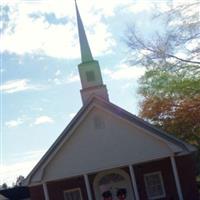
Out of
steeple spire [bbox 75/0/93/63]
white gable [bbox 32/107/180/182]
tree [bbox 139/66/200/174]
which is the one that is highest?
steeple spire [bbox 75/0/93/63]

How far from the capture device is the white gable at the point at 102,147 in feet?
83.9

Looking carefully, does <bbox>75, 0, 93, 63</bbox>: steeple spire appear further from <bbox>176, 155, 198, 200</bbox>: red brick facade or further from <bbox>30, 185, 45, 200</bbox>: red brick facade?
<bbox>176, 155, 198, 200</bbox>: red brick facade

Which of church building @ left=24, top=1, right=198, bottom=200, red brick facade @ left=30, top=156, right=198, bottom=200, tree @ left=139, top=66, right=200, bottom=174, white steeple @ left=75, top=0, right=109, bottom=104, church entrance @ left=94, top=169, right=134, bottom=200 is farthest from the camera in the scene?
white steeple @ left=75, top=0, right=109, bottom=104

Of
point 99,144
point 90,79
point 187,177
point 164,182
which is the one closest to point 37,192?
point 99,144

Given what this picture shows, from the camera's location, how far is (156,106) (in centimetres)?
4003

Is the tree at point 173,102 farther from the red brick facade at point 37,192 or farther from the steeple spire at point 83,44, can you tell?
the red brick facade at point 37,192

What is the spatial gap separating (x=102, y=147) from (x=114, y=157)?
0.82 m

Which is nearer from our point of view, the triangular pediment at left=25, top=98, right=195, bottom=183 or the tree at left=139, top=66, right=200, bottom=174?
the tree at left=139, top=66, right=200, bottom=174

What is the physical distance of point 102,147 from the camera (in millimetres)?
26000

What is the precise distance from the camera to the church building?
2552cm

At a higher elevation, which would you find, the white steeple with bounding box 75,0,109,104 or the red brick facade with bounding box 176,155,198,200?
the white steeple with bounding box 75,0,109,104

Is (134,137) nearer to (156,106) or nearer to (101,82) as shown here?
(101,82)

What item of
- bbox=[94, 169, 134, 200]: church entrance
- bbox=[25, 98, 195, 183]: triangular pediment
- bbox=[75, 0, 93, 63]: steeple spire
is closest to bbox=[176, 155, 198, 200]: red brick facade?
bbox=[25, 98, 195, 183]: triangular pediment

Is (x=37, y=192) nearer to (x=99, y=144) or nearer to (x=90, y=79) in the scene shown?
(x=99, y=144)
